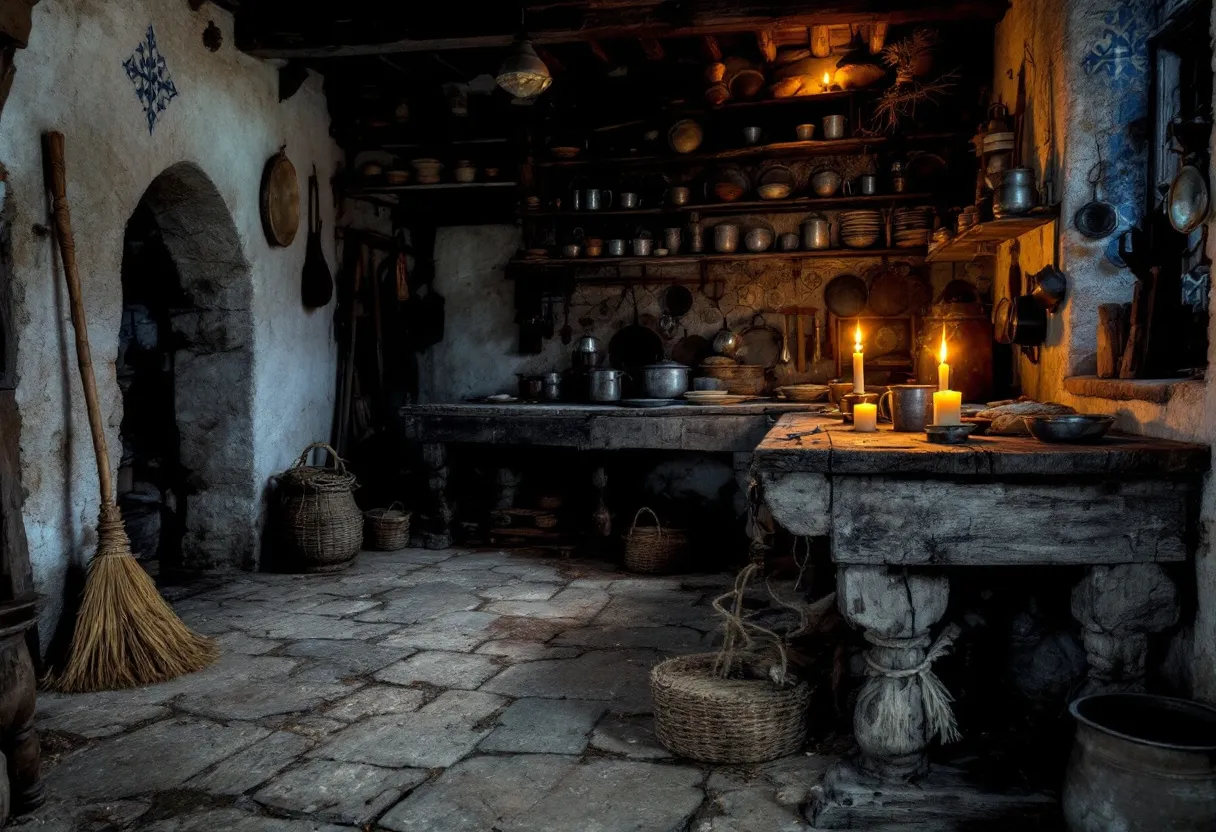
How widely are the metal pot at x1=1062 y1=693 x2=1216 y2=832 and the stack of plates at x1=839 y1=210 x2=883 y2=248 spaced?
192 inches

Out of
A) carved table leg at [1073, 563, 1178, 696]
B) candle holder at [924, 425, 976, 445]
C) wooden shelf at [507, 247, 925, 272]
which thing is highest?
wooden shelf at [507, 247, 925, 272]

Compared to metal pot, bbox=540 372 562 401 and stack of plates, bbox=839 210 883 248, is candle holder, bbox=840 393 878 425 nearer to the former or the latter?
stack of plates, bbox=839 210 883 248

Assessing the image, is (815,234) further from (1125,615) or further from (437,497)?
(1125,615)

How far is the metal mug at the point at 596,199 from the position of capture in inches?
286

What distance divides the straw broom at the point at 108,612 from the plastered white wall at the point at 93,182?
0.11 meters

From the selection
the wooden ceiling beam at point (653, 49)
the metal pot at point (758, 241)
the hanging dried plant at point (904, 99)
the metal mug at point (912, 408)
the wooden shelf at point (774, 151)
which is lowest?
the metal mug at point (912, 408)

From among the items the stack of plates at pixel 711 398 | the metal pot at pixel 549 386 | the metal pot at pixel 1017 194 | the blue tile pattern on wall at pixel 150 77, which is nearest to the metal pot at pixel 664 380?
the stack of plates at pixel 711 398

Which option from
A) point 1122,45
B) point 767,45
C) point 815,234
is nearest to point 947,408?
point 1122,45

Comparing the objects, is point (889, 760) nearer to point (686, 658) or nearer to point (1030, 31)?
point (686, 658)

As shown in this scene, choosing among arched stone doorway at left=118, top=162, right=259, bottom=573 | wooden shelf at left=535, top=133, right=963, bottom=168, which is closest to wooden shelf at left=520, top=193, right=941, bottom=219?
wooden shelf at left=535, top=133, right=963, bottom=168

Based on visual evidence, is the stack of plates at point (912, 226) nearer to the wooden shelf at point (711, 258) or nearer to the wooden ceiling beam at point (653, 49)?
the wooden shelf at point (711, 258)

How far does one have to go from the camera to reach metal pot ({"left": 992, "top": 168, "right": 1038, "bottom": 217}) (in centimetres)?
424

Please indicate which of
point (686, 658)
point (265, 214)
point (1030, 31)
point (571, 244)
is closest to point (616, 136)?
point (571, 244)

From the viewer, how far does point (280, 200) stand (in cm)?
646
